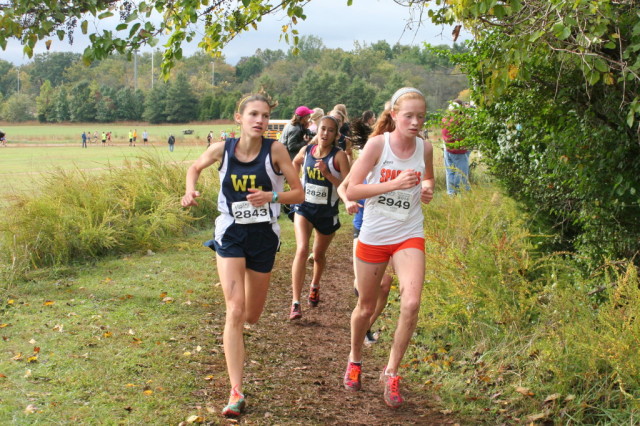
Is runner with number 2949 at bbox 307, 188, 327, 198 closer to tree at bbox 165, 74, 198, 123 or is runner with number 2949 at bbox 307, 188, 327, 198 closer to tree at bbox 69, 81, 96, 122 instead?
tree at bbox 165, 74, 198, 123

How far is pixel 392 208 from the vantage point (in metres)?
4.93

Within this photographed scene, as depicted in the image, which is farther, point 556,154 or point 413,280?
point 556,154

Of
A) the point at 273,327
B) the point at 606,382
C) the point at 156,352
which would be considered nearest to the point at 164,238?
the point at 273,327

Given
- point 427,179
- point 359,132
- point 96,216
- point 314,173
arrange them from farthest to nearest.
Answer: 1. point 96,216
2. point 359,132
3. point 314,173
4. point 427,179

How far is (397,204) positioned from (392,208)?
0.04 meters

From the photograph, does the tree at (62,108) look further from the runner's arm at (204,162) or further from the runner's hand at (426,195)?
the runner's hand at (426,195)

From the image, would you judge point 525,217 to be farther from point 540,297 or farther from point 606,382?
point 606,382

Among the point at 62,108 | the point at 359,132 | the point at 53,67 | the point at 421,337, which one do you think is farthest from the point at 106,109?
the point at 421,337

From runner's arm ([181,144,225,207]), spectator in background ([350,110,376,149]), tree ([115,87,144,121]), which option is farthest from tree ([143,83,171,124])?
runner's arm ([181,144,225,207])

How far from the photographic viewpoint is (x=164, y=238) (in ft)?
36.4

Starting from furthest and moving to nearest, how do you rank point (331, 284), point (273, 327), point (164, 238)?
point (164, 238) < point (331, 284) < point (273, 327)

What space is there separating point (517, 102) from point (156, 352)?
3701 mm

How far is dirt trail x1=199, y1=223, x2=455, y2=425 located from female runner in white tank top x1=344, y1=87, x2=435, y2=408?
255 millimetres

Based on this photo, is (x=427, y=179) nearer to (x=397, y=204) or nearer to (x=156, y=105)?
(x=397, y=204)
